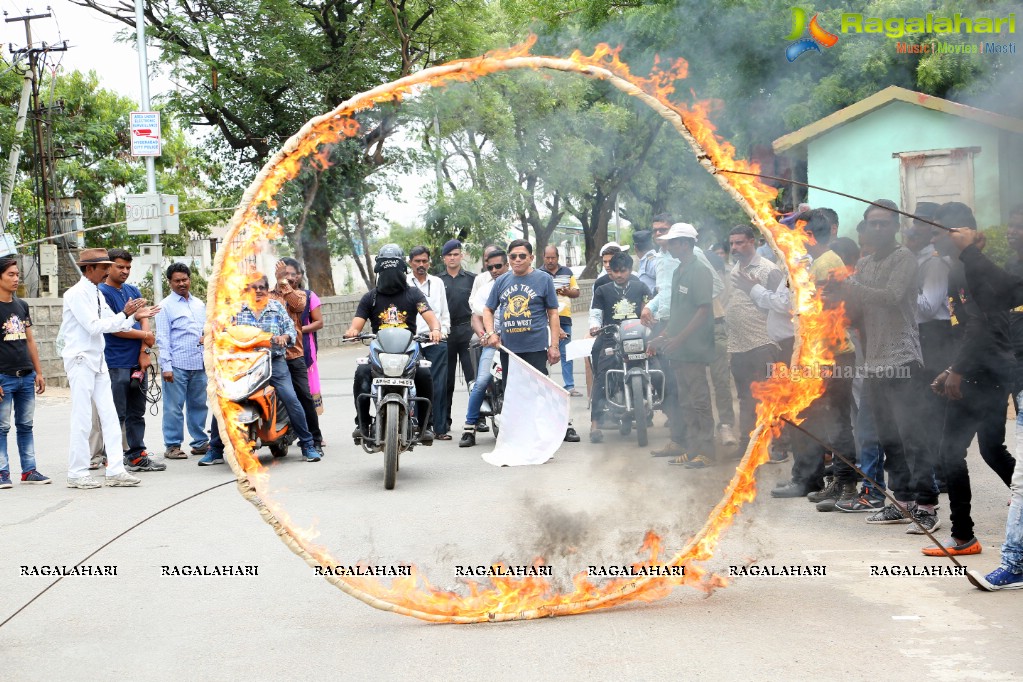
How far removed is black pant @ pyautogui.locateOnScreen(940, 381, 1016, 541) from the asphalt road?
32 cm

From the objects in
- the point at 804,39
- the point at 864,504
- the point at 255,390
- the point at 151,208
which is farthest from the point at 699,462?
the point at 151,208

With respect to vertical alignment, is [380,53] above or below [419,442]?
above

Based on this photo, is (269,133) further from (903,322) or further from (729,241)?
(903,322)

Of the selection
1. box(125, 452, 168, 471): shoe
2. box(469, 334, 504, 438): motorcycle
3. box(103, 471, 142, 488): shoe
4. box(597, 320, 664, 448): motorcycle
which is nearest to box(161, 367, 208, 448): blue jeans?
box(125, 452, 168, 471): shoe

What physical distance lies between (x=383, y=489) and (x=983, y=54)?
576 cm

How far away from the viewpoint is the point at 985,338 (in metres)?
5.13

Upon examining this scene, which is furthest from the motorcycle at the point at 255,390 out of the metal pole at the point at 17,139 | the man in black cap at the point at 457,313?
the metal pole at the point at 17,139

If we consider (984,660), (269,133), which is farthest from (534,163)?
(269,133)

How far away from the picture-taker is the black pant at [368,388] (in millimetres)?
7875

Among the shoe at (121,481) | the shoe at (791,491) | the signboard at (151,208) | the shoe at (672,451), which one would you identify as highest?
the signboard at (151,208)

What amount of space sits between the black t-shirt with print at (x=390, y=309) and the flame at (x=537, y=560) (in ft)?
11.4

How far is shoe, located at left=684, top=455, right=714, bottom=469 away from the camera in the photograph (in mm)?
5203

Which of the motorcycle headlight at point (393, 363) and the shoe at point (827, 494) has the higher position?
the motorcycle headlight at point (393, 363)

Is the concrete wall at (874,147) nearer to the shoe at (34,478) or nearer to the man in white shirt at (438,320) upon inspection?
A: the man in white shirt at (438,320)
